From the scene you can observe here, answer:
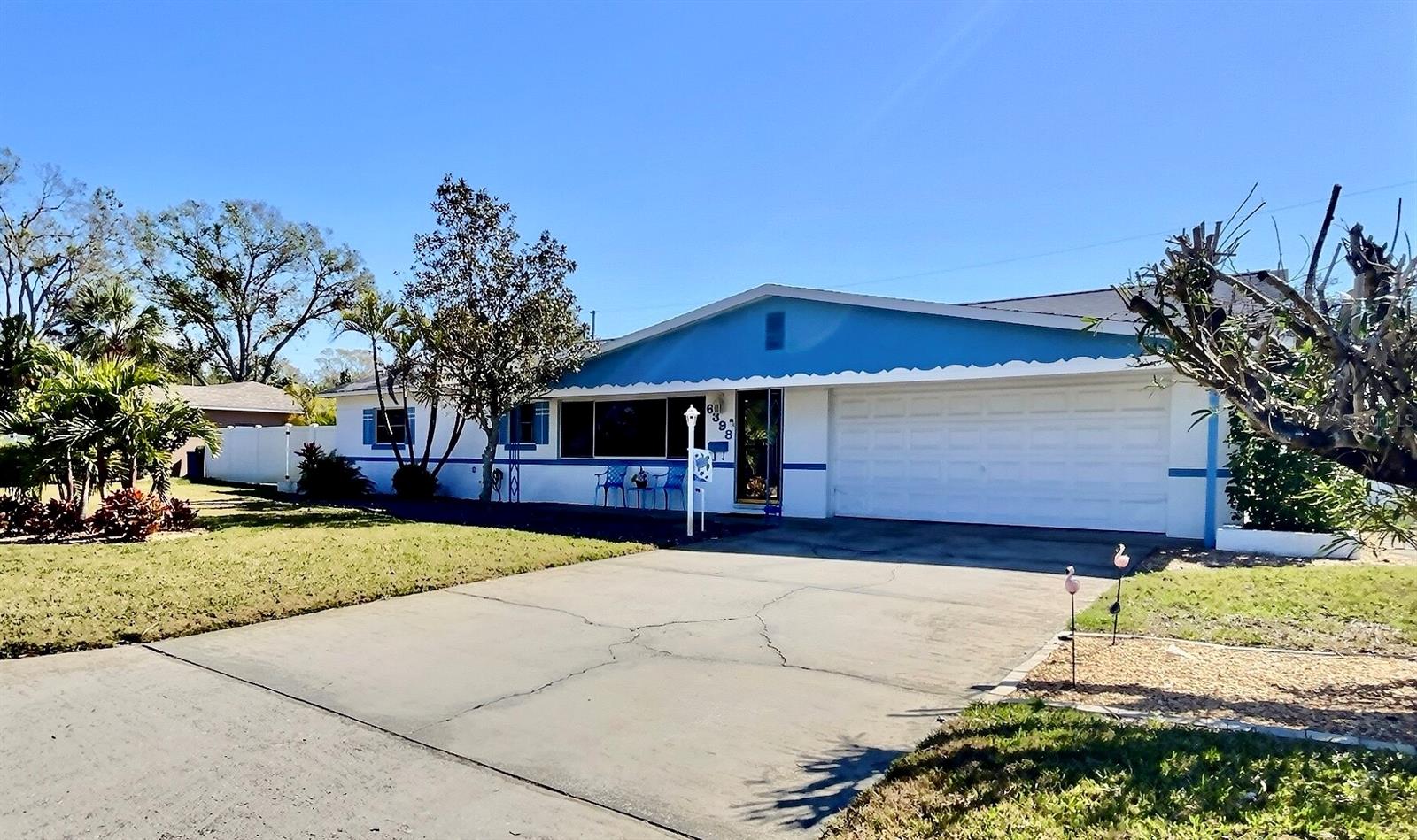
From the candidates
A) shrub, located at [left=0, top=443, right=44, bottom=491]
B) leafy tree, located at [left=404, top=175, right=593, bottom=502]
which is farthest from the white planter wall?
shrub, located at [left=0, top=443, right=44, bottom=491]

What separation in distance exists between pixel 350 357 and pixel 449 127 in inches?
2274

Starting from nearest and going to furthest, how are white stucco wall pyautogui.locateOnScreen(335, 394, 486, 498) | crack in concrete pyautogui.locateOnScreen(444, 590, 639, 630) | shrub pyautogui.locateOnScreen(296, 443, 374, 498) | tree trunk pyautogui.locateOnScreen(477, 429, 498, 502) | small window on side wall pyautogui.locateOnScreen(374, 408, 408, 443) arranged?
1. crack in concrete pyautogui.locateOnScreen(444, 590, 639, 630)
2. tree trunk pyautogui.locateOnScreen(477, 429, 498, 502)
3. shrub pyautogui.locateOnScreen(296, 443, 374, 498)
4. white stucco wall pyautogui.locateOnScreen(335, 394, 486, 498)
5. small window on side wall pyautogui.locateOnScreen(374, 408, 408, 443)

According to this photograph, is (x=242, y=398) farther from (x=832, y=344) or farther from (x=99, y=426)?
(x=832, y=344)

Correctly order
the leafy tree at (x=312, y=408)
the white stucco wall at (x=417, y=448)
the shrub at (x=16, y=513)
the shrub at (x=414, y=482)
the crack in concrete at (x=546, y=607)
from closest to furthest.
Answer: the crack in concrete at (x=546, y=607) → the shrub at (x=16, y=513) → the shrub at (x=414, y=482) → the white stucco wall at (x=417, y=448) → the leafy tree at (x=312, y=408)

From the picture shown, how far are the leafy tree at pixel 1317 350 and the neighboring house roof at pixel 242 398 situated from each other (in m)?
34.1

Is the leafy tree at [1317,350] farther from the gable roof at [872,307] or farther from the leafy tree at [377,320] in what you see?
the leafy tree at [377,320]

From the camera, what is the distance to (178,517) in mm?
12117

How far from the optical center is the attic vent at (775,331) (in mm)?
15383

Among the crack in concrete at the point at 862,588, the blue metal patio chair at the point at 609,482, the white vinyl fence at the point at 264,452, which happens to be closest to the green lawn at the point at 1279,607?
the crack in concrete at the point at 862,588

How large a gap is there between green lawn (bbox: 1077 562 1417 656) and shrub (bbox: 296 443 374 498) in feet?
58.5

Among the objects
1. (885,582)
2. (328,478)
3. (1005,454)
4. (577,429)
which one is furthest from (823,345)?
(328,478)

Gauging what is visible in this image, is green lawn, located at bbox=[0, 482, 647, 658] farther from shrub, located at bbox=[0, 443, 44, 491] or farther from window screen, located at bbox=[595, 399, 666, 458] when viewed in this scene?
window screen, located at bbox=[595, 399, 666, 458]

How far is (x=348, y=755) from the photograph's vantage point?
4.06 m

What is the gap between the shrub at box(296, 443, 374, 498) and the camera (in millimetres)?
20188
